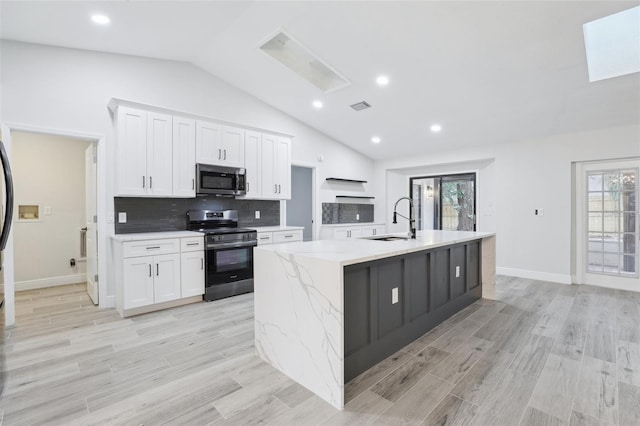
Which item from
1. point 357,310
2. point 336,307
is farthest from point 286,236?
point 336,307

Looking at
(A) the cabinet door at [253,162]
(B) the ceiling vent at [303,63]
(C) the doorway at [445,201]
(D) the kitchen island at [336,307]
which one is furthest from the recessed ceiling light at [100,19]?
(C) the doorway at [445,201]

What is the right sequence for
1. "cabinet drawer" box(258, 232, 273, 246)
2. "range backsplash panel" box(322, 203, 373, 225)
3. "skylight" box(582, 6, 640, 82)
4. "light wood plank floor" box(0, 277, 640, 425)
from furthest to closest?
1. "range backsplash panel" box(322, 203, 373, 225)
2. "cabinet drawer" box(258, 232, 273, 246)
3. "skylight" box(582, 6, 640, 82)
4. "light wood plank floor" box(0, 277, 640, 425)

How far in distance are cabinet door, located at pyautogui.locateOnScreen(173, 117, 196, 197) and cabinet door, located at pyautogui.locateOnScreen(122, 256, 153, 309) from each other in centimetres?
99

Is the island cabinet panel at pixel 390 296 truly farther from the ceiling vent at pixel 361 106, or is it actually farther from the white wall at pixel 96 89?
the white wall at pixel 96 89

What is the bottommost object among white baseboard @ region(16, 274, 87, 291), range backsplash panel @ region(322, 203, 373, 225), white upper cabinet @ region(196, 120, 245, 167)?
white baseboard @ region(16, 274, 87, 291)

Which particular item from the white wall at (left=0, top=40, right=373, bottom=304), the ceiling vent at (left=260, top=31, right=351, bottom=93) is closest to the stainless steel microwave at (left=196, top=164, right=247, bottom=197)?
the white wall at (left=0, top=40, right=373, bottom=304)

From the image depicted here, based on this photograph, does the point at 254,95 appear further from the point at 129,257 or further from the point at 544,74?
the point at 544,74

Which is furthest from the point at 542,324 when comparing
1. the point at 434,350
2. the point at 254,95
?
the point at 254,95

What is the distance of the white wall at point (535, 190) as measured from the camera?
177 inches

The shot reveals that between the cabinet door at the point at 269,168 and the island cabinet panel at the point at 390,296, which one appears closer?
the island cabinet panel at the point at 390,296

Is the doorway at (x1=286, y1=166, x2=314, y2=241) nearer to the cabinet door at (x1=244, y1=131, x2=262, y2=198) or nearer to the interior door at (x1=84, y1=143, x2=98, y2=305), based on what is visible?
the cabinet door at (x1=244, y1=131, x2=262, y2=198)

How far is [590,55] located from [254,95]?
14.3ft

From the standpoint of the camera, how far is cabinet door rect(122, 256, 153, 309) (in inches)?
131

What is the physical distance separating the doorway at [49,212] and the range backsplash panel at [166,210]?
631 millimetres
